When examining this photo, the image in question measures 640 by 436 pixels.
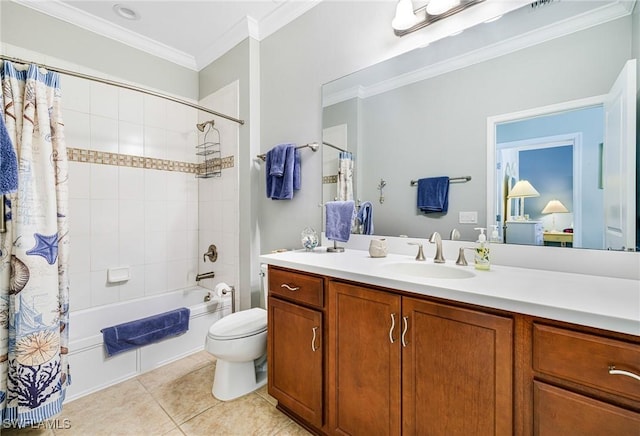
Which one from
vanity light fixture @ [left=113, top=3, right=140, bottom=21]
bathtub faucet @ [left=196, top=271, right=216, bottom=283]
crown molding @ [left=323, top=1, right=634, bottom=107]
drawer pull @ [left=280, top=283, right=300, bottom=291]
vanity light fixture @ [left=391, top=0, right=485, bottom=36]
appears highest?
vanity light fixture @ [left=113, top=3, right=140, bottom=21]

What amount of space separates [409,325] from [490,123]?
101 centimetres

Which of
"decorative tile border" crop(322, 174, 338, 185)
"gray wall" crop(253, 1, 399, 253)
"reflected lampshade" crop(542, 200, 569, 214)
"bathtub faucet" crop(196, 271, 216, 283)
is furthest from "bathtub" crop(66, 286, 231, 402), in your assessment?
"reflected lampshade" crop(542, 200, 569, 214)

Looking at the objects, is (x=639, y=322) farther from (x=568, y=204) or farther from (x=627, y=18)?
(x=627, y=18)

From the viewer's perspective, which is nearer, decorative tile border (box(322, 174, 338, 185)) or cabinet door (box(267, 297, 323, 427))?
cabinet door (box(267, 297, 323, 427))

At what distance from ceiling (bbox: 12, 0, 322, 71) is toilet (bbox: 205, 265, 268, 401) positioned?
219 cm

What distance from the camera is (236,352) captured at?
1.62 meters

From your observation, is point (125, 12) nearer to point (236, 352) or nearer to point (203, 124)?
point (203, 124)

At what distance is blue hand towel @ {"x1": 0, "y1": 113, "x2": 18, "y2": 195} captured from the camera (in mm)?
1166

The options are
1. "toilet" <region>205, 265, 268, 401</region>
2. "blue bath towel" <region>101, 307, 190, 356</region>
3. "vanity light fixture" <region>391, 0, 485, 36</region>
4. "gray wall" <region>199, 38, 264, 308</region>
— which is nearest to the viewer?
"vanity light fixture" <region>391, 0, 485, 36</region>

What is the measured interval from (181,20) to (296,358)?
2585 millimetres

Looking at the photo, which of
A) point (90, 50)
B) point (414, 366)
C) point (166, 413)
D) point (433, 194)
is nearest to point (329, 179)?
point (433, 194)

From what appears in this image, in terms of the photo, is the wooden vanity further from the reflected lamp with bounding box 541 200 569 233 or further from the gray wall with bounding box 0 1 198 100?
the gray wall with bounding box 0 1 198 100

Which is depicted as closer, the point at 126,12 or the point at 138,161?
the point at 126,12

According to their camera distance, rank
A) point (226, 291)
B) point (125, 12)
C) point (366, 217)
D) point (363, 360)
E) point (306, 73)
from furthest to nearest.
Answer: point (226, 291), point (125, 12), point (306, 73), point (366, 217), point (363, 360)
